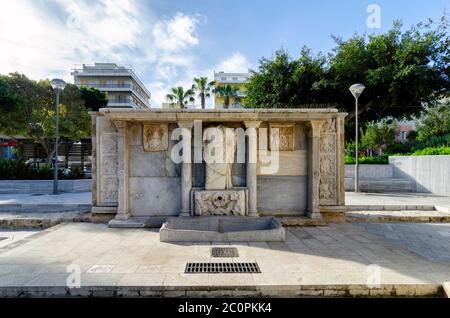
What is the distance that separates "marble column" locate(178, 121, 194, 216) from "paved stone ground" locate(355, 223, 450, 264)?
5.19m

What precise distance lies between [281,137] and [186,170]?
3005mm

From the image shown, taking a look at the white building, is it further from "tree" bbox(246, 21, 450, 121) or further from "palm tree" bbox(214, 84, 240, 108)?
"tree" bbox(246, 21, 450, 121)

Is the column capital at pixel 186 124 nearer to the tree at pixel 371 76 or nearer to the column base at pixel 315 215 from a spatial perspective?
the column base at pixel 315 215

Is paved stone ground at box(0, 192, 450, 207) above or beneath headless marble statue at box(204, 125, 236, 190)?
beneath

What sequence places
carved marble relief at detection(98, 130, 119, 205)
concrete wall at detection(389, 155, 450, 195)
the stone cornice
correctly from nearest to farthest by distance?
the stone cornice → carved marble relief at detection(98, 130, 119, 205) → concrete wall at detection(389, 155, 450, 195)

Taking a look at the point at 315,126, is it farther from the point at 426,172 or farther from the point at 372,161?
the point at 372,161

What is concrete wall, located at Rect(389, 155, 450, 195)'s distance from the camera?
12711 millimetres

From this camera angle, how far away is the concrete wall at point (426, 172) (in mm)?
12711

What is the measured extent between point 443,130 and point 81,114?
110ft

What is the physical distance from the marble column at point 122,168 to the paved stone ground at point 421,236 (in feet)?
22.8

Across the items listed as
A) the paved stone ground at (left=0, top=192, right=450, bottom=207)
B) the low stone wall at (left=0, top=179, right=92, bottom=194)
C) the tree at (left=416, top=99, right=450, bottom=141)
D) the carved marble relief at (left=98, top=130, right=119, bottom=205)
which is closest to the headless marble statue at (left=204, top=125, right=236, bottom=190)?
the carved marble relief at (left=98, top=130, right=119, bottom=205)

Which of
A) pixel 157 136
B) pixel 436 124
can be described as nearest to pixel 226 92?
pixel 436 124

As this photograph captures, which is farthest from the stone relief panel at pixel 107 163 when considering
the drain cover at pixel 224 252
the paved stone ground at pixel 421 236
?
the paved stone ground at pixel 421 236
